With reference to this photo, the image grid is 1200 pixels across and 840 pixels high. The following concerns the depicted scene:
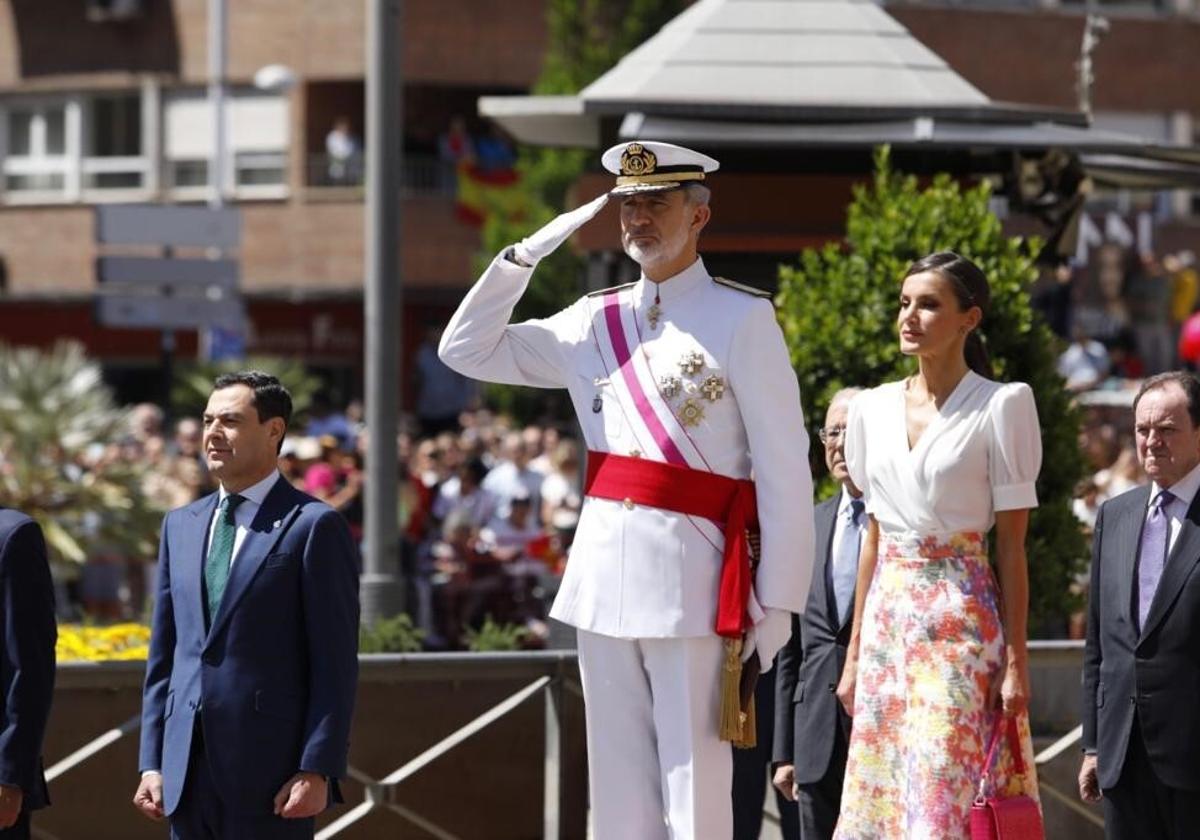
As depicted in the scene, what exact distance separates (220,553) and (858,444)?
1.78 meters

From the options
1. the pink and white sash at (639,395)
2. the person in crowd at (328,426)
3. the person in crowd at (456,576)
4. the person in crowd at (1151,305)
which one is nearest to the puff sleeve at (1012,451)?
the pink and white sash at (639,395)

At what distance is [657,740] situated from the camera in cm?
645

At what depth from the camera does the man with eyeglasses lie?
776 cm

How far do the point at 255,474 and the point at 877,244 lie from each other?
466cm

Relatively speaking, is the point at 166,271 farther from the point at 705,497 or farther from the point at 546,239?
the point at 705,497

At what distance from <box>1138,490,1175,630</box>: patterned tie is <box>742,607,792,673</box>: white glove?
130 centimetres

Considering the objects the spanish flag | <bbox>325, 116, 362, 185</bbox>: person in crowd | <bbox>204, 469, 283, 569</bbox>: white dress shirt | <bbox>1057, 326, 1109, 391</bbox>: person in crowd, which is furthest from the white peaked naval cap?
<bbox>325, 116, 362, 185</bbox>: person in crowd

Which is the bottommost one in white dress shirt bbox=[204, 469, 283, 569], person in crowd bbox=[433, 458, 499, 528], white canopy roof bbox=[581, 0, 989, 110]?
person in crowd bbox=[433, 458, 499, 528]

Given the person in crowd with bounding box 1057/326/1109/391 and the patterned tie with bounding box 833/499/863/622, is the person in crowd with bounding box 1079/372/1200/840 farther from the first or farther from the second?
the person in crowd with bounding box 1057/326/1109/391

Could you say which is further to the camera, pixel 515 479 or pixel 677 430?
pixel 515 479

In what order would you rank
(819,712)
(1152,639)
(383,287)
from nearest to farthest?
(1152,639), (819,712), (383,287)

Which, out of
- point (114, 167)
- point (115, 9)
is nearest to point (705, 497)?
point (115, 9)

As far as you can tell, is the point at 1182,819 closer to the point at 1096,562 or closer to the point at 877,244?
the point at 1096,562

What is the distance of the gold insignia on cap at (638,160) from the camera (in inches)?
258
